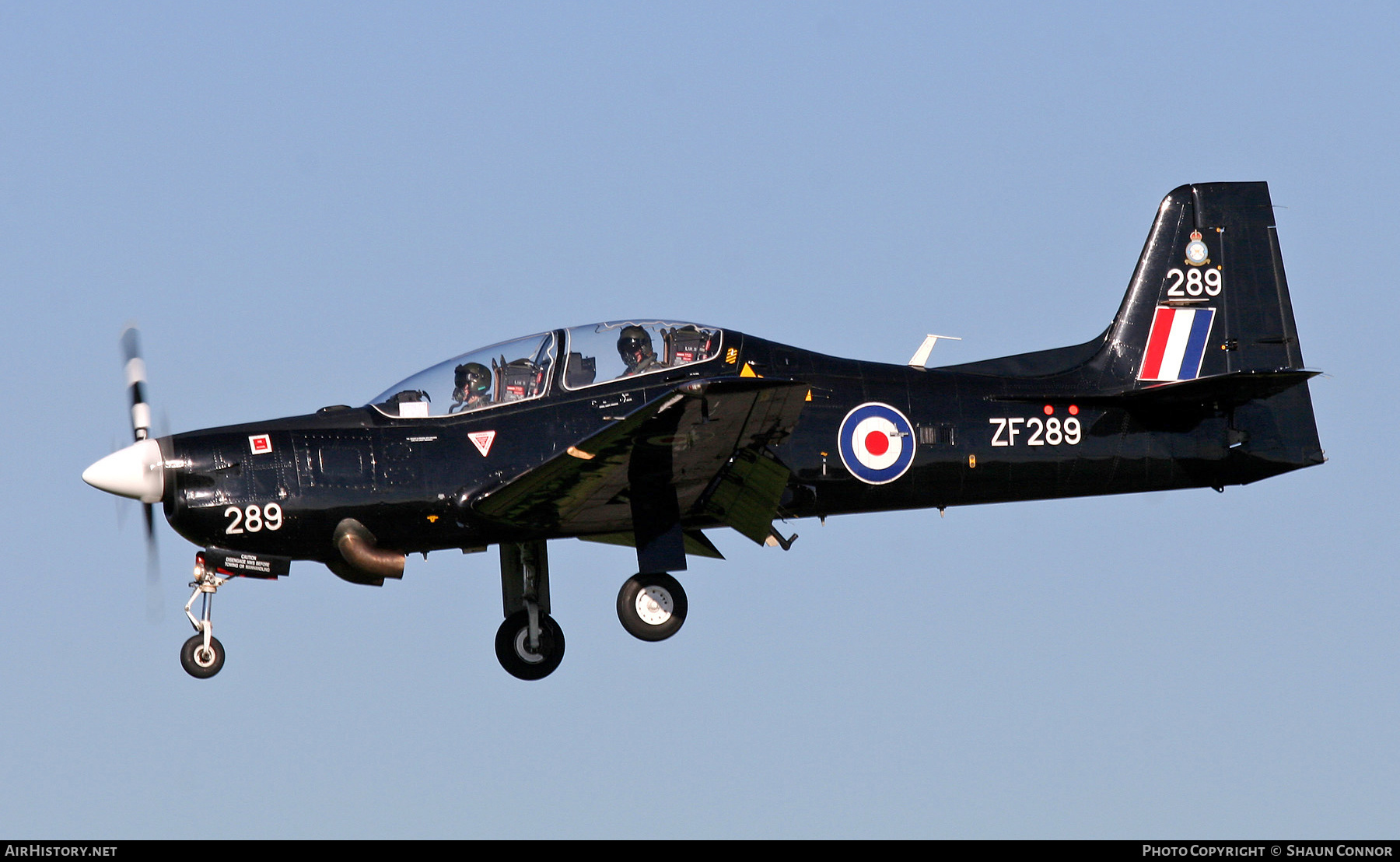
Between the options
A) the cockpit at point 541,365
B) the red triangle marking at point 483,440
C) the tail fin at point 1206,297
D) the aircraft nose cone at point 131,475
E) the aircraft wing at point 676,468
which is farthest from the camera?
the tail fin at point 1206,297

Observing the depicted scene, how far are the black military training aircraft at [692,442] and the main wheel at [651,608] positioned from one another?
0.9 inches

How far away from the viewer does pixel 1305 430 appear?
60.5 feet

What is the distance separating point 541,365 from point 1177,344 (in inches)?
256

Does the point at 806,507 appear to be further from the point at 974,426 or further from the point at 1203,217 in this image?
the point at 1203,217

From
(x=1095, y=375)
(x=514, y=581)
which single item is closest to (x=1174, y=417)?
(x=1095, y=375)

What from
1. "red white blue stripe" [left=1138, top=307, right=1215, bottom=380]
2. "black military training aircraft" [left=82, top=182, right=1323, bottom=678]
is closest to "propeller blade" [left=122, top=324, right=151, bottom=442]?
"black military training aircraft" [left=82, top=182, right=1323, bottom=678]

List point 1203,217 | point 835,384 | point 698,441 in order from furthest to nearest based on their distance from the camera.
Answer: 1. point 1203,217
2. point 835,384
3. point 698,441

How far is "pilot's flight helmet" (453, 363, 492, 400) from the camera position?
56.2 ft


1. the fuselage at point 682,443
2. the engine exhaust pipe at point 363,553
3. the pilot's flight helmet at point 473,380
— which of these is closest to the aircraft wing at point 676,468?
the fuselage at point 682,443

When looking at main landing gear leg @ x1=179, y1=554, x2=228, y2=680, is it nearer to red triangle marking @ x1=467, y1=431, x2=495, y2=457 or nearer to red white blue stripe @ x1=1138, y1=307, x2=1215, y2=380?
red triangle marking @ x1=467, y1=431, x2=495, y2=457

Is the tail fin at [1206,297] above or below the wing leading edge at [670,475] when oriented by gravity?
above

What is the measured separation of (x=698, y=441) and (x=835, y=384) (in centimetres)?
207

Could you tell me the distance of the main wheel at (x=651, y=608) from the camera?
54.4 ft

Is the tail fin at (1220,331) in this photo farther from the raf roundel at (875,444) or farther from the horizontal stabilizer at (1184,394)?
the raf roundel at (875,444)
